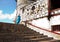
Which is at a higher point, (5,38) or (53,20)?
(53,20)

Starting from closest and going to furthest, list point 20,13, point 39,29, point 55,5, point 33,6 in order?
1. point 39,29
2. point 55,5
3. point 33,6
4. point 20,13

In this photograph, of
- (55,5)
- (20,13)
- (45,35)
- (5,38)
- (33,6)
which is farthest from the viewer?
(20,13)

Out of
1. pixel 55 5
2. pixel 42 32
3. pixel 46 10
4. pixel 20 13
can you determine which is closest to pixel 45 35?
pixel 42 32

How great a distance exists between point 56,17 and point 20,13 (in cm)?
520

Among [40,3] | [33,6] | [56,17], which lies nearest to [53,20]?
[56,17]

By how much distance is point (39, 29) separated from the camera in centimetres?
1005

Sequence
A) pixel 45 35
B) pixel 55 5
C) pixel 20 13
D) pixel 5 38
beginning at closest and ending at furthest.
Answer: pixel 5 38
pixel 45 35
pixel 55 5
pixel 20 13

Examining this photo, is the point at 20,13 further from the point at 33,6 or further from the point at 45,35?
the point at 45,35

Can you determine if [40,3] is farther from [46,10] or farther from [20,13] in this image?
[20,13]

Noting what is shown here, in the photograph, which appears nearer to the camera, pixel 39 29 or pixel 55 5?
pixel 39 29

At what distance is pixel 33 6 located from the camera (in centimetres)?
1189

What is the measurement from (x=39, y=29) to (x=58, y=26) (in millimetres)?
1186

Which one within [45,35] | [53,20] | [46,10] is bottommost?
[45,35]

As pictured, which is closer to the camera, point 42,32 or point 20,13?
point 42,32
